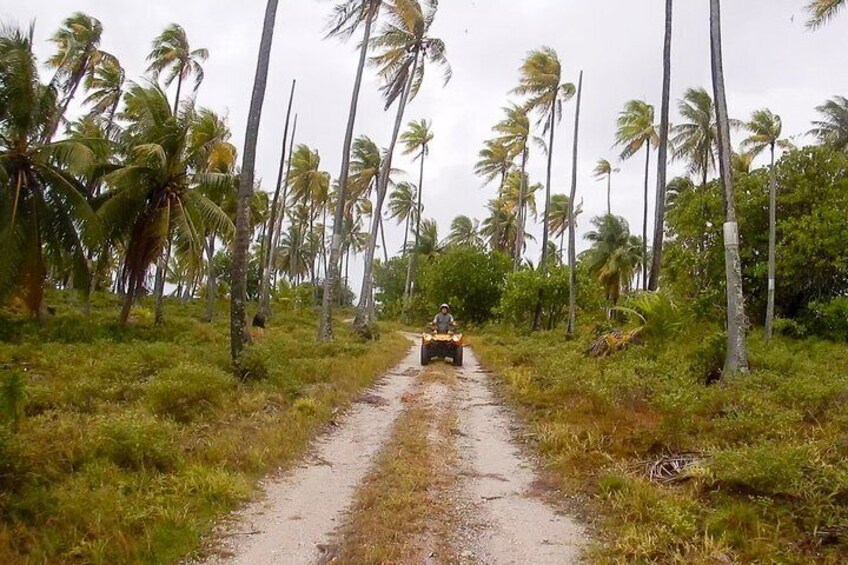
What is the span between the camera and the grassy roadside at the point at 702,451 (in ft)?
14.4

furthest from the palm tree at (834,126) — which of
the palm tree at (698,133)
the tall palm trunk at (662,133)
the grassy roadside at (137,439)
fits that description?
the grassy roadside at (137,439)

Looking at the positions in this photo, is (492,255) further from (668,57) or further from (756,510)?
(756,510)

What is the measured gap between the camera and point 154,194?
17.2 meters

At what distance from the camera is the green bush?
7.77m

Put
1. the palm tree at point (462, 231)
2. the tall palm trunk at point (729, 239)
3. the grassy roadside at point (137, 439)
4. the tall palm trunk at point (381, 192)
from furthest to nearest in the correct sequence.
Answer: the palm tree at point (462, 231)
the tall palm trunk at point (381, 192)
the tall palm trunk at point (729, 239)
the grassy roadside at point (137, 439)

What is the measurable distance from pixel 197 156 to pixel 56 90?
153 inches

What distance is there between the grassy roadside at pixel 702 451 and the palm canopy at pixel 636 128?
1503 cm

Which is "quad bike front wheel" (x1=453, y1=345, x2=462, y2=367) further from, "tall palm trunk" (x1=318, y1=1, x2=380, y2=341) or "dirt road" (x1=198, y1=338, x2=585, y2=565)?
"dirt road" (x1=198, y1=338, x2=585, y2=565)

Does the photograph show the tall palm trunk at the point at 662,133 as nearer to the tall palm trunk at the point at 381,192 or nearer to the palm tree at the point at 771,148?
the palm tree at the point at 771,148

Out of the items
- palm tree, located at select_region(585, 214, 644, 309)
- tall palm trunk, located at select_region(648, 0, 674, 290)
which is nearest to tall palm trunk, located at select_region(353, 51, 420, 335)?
tall palm trunk, located at select_region(648, 0, 674, 290)

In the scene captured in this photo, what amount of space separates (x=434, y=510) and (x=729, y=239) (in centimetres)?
824

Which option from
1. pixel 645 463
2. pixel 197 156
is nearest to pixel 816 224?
pixel 645 463

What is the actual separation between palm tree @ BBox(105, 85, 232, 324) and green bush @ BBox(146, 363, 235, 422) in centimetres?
876

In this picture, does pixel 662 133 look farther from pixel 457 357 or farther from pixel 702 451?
pixel 702 451
